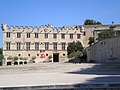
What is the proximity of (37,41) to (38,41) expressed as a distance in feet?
0.90

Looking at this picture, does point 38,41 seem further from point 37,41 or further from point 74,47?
point 74,47

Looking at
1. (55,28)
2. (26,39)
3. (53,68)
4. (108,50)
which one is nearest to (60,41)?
(55,28)

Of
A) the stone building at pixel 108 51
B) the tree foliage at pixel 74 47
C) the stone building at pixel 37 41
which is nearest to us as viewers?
the stone building at pixel 108 51

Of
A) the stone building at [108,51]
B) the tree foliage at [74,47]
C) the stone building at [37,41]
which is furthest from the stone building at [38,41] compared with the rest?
the stone building at [108,51]

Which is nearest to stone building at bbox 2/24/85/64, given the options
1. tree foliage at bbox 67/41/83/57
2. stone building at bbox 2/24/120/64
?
stone building at bbox 2/24/120/64

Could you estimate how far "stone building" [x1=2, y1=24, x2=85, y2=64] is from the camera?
2995 inches

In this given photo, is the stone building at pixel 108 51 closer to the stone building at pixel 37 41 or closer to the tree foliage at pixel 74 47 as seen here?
the tree foliage at pixel 74 47

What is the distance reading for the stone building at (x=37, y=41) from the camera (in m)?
76.1

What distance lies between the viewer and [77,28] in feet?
268

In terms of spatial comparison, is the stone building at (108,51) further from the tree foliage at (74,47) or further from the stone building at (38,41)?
the stone building at (38,41)

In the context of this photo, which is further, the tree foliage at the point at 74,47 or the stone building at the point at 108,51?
the tree foliage at the point at 74,47

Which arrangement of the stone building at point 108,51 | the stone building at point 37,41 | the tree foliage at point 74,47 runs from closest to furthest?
the stone building at point 108,51, the tree foliage at point 74,47, the stone building at point 37,41

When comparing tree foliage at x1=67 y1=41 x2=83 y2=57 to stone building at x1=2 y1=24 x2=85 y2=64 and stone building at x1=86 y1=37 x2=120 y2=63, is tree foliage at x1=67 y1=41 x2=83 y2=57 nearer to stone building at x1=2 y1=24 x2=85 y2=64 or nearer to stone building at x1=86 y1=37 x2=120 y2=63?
stone building at x1=2 y1=24 x2=85 y2=64

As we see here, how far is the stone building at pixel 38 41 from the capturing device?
2995 inches
